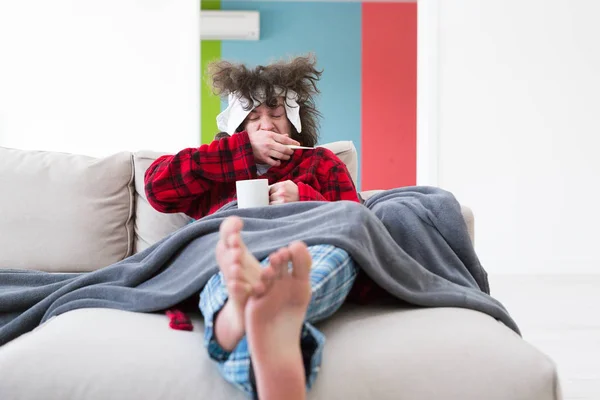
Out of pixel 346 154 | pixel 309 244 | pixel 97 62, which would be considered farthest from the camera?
pixel 97 62

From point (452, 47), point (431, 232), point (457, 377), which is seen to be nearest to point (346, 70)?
point (452, 47)

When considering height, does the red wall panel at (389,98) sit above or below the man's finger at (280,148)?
above

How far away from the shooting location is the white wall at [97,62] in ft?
13.4

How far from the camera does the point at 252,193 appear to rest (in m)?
1.47

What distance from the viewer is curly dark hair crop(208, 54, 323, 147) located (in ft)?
6.15

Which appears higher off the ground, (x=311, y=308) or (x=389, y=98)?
(x=389, y=98)

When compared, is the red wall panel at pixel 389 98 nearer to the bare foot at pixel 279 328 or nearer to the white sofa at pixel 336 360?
the white sofa at pixel 336 360

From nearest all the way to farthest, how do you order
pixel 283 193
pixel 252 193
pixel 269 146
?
pixel 252 193 < pixel 283 193 < pixel 269 146

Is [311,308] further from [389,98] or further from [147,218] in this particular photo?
[389,98]

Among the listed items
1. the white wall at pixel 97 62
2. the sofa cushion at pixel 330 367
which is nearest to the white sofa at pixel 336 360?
the sofa cushion at pixel 330 367

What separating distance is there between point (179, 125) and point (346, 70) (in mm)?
2514

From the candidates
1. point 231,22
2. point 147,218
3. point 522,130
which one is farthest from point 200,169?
point 231,22

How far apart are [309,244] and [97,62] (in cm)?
334

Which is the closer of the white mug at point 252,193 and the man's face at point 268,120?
the white mug at point 252,193
